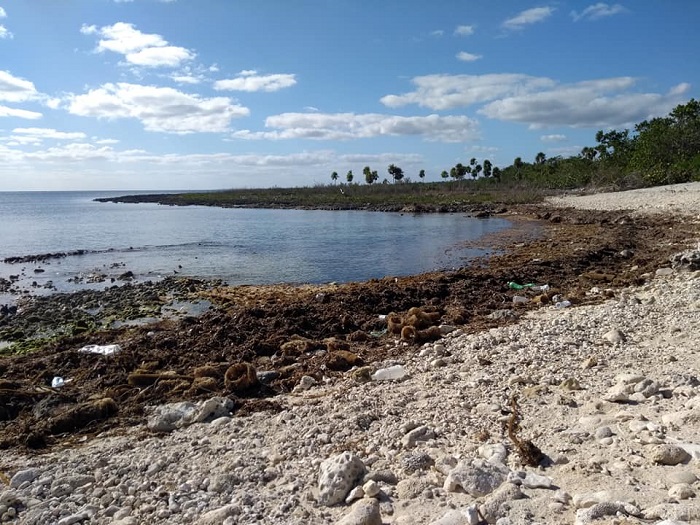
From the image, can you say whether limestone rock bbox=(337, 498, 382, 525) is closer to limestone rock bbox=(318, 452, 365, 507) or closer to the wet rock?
limestone rock bbox=(318, 452, 365, 507)

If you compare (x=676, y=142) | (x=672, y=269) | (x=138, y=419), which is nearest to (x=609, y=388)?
(x=138, y=419)

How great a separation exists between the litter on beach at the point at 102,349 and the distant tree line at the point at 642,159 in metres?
51.1

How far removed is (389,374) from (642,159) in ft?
192

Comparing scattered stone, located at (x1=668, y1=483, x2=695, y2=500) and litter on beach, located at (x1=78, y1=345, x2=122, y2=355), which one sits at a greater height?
scattered stone, located at (x1=668, y1=483, x2=695, y2=500)

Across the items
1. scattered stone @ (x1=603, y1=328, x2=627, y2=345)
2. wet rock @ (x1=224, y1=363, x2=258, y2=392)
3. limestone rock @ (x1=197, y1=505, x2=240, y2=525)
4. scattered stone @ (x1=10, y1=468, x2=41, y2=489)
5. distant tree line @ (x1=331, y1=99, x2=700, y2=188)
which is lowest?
scattered stone @ (x1=10, y1=468, x2=41, y2=489)

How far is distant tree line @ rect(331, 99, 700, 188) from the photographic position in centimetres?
5141

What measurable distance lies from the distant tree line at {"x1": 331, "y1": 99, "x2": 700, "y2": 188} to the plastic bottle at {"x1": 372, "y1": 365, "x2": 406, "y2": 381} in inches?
1951

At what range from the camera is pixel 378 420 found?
5.67m

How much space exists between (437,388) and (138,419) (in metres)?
3.82

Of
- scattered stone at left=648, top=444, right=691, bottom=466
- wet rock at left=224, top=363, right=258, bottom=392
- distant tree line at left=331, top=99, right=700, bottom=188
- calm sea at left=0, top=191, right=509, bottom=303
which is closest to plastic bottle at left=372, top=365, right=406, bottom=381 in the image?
wet rock at left=224, top=363, right=258, bottom=392

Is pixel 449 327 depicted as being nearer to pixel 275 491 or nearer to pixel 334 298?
pixel 334 298

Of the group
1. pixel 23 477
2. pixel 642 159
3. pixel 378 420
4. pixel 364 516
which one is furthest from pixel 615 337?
pixel 642 159

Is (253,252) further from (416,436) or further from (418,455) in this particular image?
(418,455)

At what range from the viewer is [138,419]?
→ 255 inches
